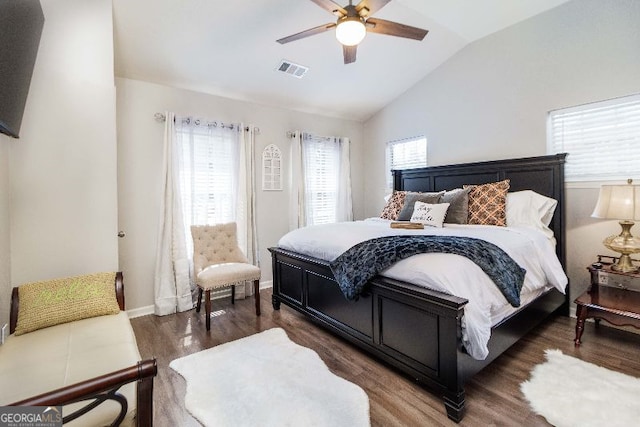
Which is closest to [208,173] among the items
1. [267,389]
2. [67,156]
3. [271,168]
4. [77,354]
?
[271,168]

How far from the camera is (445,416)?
176cm

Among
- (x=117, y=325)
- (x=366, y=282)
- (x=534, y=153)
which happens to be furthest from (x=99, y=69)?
(x=534, y=153)

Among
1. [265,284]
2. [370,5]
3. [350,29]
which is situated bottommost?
[265,284]

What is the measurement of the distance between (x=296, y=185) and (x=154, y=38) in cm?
230

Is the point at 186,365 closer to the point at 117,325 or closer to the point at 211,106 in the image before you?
the point at 117,325

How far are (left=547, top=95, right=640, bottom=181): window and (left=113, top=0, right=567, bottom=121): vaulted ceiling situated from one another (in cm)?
116

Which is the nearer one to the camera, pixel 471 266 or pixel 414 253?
pixel 471 266

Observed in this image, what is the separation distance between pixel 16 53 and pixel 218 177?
216cm

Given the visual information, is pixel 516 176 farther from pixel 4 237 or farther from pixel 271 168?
pixel 4 237

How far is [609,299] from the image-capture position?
254 cm

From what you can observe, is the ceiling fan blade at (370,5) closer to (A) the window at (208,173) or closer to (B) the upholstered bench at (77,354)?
(A) the window at (208,173)

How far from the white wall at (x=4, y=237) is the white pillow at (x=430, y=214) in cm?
339

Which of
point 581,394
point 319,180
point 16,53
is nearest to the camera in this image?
point 16,53

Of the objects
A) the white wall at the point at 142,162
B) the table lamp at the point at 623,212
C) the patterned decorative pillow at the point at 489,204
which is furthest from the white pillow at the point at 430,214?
the white wall at the point at 142,162
